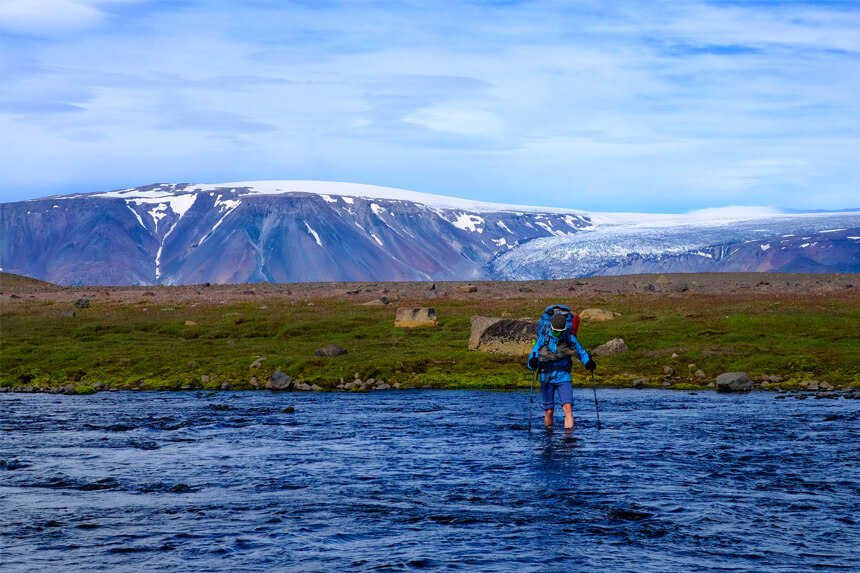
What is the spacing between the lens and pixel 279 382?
135 ft

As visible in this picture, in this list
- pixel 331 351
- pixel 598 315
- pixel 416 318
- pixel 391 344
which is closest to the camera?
pixel 331 351

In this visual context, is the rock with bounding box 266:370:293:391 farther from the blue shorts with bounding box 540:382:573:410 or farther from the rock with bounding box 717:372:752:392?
the rock with bounding box 717:372:752:392

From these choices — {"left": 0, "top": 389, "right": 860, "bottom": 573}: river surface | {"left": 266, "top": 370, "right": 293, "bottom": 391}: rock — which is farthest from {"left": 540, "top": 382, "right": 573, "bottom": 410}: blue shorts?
{"left": 266, "top": 370, "right": 293, "bottom": 391}: rock

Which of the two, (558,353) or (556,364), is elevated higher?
(558,353)

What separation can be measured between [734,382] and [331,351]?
1827cm

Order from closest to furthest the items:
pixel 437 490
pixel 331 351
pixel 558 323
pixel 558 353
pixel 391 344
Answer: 1. pixel 437 490
2. pixel 558 323
3. pixel 558 353
4. pixel 331 351
5. pixel 391 344

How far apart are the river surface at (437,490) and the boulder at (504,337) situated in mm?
14383

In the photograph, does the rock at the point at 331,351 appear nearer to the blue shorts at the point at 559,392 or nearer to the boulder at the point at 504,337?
the boulder at the point at 504,337

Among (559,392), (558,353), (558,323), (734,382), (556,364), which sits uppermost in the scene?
(558,323)

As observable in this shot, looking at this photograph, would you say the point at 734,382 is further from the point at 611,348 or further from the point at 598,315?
the point at 598,315

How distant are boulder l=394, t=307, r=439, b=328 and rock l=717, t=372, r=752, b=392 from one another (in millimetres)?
22667

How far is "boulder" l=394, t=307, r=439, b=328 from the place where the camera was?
188 ft

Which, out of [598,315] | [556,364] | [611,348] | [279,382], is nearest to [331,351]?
[279,382]

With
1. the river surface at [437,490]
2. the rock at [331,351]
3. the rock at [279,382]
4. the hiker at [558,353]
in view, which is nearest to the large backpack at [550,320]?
the hiker at [558,353]
